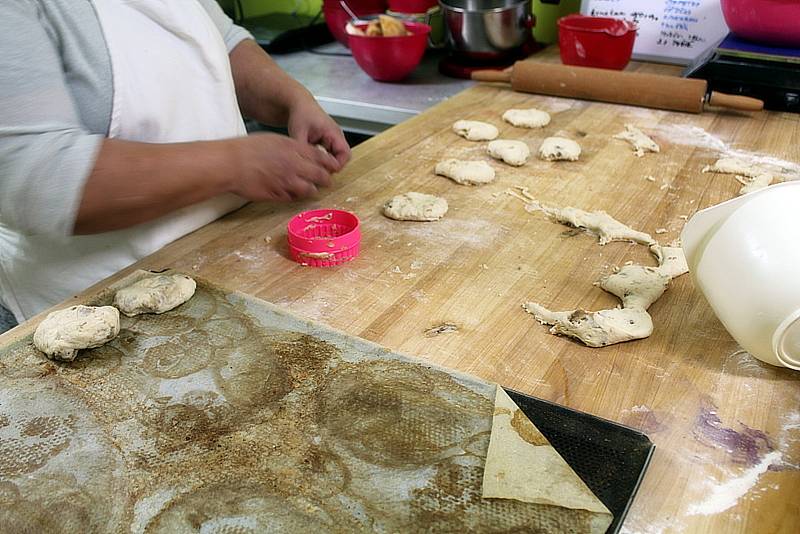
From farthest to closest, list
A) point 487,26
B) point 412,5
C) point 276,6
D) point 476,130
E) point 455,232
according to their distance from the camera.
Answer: point 276,6
point 412,5
point 487,26
point 476,130
point 455,232

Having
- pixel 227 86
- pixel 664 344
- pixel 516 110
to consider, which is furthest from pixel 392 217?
pixel 516 110

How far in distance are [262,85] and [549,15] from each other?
4.72 ft

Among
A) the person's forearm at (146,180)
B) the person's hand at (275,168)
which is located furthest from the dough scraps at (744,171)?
the person's forearm at (146,180)

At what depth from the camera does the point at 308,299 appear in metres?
1.03

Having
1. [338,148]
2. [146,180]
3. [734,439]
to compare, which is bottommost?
[734,439]

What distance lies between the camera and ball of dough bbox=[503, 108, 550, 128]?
169 centimetres

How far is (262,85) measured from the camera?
145cm

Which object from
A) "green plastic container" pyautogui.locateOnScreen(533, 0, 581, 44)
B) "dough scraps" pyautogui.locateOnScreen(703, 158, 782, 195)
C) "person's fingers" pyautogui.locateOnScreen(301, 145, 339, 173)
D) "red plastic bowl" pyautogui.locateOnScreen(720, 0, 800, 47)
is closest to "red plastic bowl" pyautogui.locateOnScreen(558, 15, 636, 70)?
"red plastic bowl" pyautogui.locateOnScreen(720, 0, 800, 47)

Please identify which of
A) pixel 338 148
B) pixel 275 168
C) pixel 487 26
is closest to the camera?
pixel 275 168

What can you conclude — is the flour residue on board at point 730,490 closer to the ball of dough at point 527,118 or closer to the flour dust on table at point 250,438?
the flour dust on table at point 250,438

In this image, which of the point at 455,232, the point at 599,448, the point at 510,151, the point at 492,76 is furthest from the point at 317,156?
the point at 492,76

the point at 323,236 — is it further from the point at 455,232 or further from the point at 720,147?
the point at 720,147

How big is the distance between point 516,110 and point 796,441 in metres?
1.19

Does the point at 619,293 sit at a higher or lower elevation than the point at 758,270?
lower
